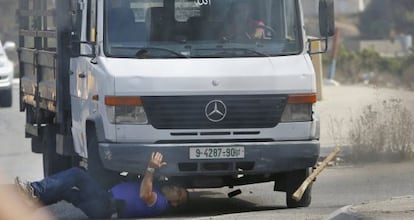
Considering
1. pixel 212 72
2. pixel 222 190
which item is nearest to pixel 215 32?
pixel 212 72

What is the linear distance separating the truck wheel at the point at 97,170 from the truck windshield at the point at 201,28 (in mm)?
874

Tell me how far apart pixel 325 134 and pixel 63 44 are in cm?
705

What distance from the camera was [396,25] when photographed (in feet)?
230

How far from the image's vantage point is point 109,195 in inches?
389

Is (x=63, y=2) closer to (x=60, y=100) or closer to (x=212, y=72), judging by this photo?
(x=60, y=100)

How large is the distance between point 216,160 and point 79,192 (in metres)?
1.26

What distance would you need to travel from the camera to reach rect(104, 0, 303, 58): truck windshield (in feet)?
33.2

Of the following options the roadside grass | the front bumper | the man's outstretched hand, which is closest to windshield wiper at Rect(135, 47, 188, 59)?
the front bumper

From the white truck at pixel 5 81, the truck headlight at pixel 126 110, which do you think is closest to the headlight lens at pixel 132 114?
the truck headlight at pixel 126 110

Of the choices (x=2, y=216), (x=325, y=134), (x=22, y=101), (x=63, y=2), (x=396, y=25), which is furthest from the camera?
(x=396, y=25)

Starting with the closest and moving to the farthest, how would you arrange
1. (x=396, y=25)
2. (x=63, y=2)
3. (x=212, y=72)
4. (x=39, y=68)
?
(x=212, y=72), (x=63, y=2), (x=39, y=68), (x=396, y=25)

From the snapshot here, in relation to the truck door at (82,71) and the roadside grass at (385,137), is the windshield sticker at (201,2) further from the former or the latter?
the roadside grass at (385,137)

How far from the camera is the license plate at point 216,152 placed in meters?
9.87

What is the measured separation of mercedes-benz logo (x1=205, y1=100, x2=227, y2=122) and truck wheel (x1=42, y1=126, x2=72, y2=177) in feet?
9.78
